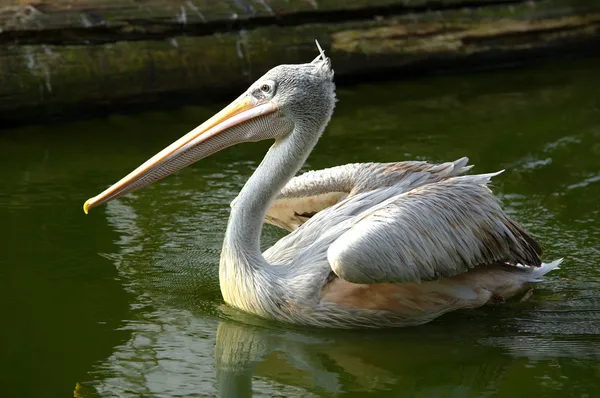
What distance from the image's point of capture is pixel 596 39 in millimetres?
9094

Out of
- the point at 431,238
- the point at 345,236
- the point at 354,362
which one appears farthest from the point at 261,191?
the point at 354,362

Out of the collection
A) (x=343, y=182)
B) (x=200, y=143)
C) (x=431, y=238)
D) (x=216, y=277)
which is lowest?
(x=216, y=277)

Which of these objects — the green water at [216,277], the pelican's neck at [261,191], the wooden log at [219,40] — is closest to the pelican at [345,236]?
the pelican's neck at [261,191]

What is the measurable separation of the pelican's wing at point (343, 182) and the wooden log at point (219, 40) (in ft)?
8.41

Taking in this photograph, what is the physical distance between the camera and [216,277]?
5.04m

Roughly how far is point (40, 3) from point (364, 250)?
3.70 m

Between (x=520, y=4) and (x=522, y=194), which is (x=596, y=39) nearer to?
(x=520, y=4)

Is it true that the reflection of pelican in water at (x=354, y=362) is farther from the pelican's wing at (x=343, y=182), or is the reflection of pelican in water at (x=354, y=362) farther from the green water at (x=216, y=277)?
the pelican's wing at (x=343, y=182)

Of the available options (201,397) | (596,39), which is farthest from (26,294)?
(596,39)

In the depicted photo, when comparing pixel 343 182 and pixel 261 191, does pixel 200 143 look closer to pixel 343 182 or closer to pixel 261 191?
pixel 261 191

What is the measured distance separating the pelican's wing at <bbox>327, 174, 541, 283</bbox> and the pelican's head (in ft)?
1.64

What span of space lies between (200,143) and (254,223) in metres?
0.42

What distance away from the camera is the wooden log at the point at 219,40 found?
7059 mm

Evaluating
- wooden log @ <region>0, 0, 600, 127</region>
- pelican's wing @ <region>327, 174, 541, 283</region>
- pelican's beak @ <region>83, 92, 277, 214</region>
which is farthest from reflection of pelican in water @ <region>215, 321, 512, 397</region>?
wooden log @ <region>0, 0, 600, 127</region>
